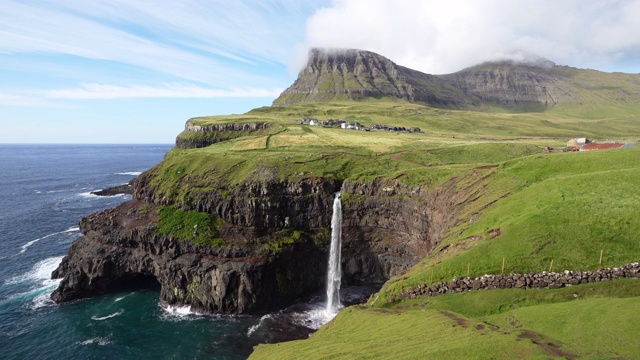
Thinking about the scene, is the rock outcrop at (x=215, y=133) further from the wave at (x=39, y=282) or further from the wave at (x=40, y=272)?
the wave at (x=39, y=282)

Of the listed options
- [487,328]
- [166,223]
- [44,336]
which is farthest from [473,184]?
[44,336]

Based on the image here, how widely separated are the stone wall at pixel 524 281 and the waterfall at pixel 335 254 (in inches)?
1410

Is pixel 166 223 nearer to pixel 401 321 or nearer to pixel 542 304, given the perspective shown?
pixel 401 321

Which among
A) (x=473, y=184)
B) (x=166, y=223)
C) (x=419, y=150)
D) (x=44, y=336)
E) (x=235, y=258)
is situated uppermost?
(x=419, y=150)

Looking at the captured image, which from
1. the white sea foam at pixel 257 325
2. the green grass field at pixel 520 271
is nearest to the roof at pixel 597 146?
the green grass field at pixel 520 271

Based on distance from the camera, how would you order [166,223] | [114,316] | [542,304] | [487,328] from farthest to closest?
1. [166,223]
2. [114,316]
3. [542,304]
4. [487,328]

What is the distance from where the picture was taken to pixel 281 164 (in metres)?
85.9

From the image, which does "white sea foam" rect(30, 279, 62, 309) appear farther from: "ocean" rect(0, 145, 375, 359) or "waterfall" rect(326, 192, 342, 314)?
"waterfall" rect(326, 192, 342, 314)

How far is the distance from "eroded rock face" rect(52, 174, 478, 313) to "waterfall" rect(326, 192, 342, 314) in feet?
6.19

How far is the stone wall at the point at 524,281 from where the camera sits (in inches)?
1206

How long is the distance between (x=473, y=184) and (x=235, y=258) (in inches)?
1837

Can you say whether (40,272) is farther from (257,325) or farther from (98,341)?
(257,325)

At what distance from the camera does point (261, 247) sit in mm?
71438

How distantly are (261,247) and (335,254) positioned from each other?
1598cm
